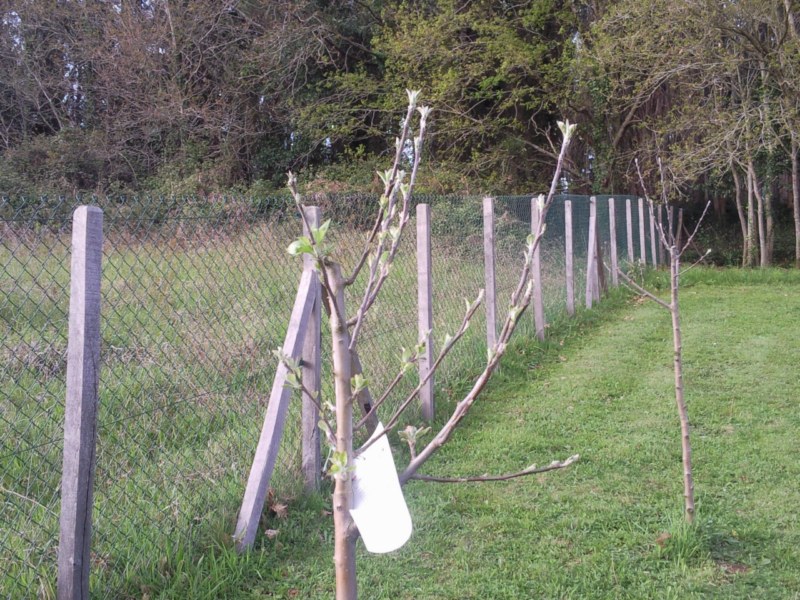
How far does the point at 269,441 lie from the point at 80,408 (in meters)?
1.12

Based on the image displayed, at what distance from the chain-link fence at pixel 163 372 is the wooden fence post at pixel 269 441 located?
116 millimetres

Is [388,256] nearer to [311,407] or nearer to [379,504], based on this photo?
[379,504]

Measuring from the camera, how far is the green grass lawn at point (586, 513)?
3.19m

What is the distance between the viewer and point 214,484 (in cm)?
368

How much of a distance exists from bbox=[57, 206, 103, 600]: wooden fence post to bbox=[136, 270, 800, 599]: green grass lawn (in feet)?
1.50

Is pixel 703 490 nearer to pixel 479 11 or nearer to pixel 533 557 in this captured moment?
pixel 533 557

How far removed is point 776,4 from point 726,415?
11.5m

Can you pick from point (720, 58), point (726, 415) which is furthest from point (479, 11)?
point (726, 415)

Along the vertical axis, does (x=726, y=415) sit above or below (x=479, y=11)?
below

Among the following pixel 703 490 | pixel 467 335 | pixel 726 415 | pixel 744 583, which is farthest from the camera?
pixel 467 335

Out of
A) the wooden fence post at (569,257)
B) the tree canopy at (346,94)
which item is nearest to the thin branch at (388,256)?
the wooden fence post at (569,257)

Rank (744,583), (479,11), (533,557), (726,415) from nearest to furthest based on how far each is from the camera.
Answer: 1. (744,583)
2. (533,557)
3. (726,415)
4. (479,11)

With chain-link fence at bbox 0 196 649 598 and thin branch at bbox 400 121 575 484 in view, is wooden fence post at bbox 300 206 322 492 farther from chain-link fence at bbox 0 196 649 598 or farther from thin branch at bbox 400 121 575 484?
thin branch at bbox 400 121 575 484

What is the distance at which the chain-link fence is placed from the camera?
3074mm
